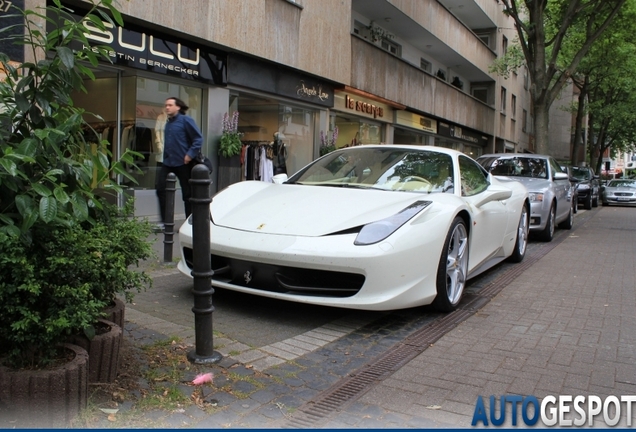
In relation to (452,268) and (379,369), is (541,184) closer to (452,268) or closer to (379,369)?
(452,268)

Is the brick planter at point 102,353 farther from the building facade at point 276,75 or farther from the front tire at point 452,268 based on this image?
the front tire at point 452,268

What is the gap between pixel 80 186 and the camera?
2.60 meters

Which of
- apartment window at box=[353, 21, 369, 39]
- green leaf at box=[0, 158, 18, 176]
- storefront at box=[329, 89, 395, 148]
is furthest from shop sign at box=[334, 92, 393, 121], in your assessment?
green leaf at box=[0, 158, 18, 176]

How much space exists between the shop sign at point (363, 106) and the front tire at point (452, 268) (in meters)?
10.8

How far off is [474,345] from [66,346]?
2546 mm

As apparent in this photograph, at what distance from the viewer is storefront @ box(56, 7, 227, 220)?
919cm

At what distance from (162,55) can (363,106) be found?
8.01 meters

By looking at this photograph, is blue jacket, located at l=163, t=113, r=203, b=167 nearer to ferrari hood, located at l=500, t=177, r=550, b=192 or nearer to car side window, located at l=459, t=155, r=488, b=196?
car side window, located at l=459, t=155, r=488, b=196

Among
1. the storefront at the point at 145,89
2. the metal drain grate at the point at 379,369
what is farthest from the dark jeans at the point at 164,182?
the metal drain grate at the point at 379,369

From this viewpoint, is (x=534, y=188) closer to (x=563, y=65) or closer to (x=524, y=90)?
(x=563, y=65)

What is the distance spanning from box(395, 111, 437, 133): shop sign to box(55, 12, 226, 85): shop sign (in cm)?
934

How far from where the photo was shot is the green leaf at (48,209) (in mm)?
2262

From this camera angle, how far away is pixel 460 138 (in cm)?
2600

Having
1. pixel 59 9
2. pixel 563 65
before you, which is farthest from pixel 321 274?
pixel 563 65
